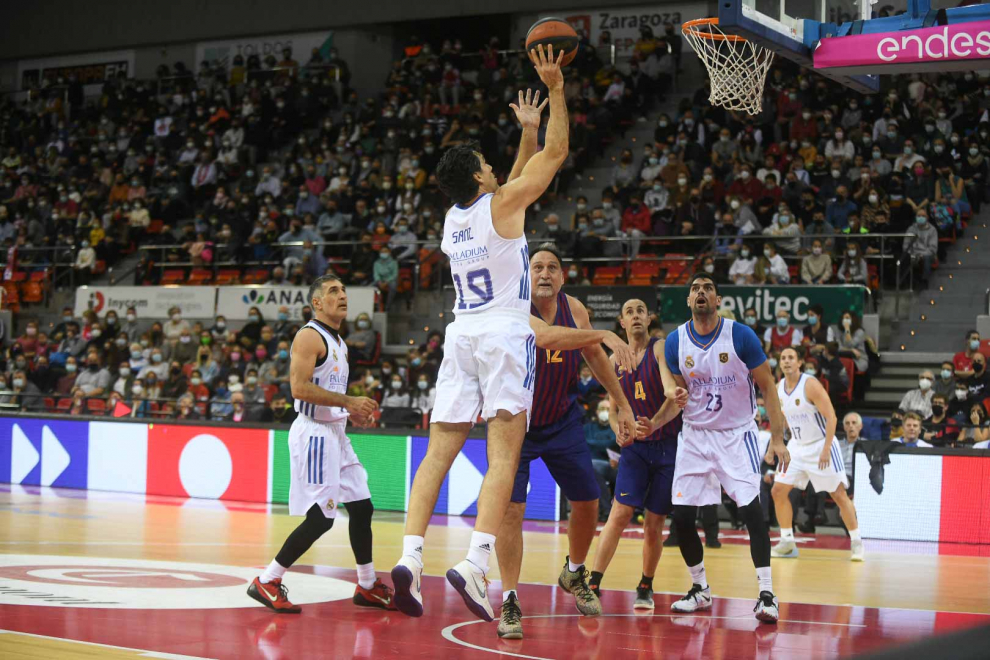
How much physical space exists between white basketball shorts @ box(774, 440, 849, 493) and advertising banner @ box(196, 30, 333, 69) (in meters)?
19.8

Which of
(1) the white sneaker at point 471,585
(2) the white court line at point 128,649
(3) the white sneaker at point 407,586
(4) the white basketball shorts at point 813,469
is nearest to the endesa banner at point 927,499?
(4) the white basketball shorts at point 813,469

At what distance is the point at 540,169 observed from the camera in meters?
5.21

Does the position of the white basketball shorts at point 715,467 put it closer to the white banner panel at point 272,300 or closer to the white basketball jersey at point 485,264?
the white basketball jersey at point 485,264

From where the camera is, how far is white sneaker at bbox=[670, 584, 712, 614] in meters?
6.91

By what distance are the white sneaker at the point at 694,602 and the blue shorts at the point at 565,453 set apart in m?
0.86

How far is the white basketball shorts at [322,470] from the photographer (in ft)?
22.3

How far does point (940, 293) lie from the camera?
1742cm

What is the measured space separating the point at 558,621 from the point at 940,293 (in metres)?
12.9

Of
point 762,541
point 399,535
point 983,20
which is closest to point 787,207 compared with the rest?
point 399,535

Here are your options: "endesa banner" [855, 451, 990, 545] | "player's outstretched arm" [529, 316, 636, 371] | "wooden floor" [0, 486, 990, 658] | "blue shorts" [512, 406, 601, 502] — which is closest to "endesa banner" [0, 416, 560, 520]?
"wooden floor" [0, 486, 990, 658]

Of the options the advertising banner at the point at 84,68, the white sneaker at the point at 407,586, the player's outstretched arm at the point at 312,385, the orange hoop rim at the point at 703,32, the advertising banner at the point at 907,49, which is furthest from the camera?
the advertising banner at the point at 84,68

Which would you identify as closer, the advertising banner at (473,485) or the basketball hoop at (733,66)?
the basketball hoop at (733,66)

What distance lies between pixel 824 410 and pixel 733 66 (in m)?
3.33

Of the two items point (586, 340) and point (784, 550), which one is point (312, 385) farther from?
point (784, 550)
